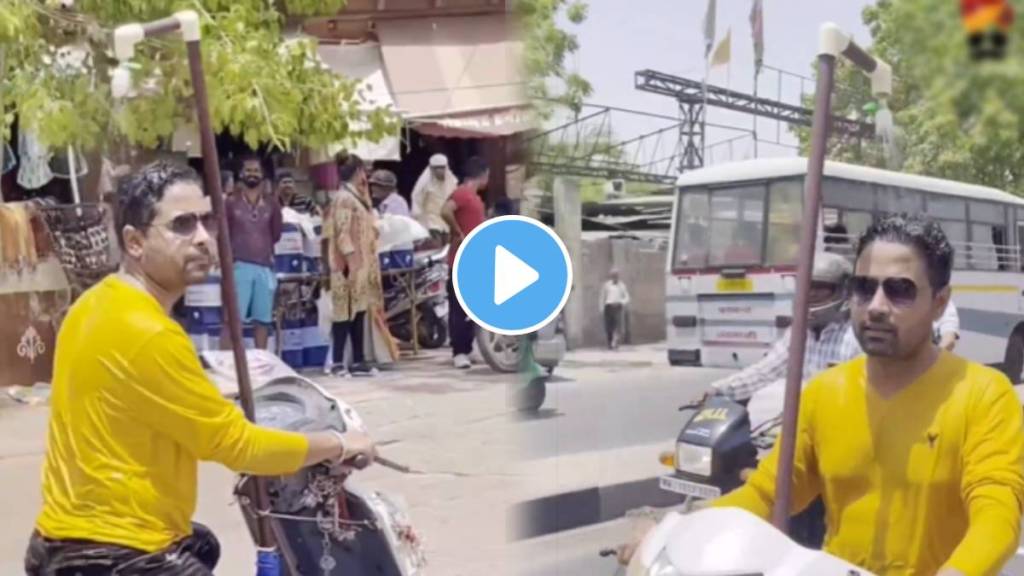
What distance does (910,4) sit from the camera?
181 centimetres

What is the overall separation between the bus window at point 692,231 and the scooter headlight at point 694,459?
0.29 m

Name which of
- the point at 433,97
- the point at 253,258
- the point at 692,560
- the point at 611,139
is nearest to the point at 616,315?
the point at 611,139

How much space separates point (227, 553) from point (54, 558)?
2.40 m

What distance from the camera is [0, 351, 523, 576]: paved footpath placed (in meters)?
4.50

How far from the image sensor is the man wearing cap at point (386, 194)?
5777mm

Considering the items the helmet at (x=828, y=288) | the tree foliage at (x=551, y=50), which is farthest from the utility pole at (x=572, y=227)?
the helmet at (x=828, y=288)

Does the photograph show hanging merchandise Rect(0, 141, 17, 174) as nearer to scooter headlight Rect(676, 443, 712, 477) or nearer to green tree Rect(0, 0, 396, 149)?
green tree Rect(0, 0, 396, 149)

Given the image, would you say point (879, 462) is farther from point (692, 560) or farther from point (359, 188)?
point (359, 188)

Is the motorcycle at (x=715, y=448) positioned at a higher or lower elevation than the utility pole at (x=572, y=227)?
lower

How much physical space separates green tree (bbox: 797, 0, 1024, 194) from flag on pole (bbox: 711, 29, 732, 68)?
7.7 inches

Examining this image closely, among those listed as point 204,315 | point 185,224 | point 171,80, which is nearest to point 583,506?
point 185,224

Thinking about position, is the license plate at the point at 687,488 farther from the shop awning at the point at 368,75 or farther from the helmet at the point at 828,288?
the shop awning at the point at 368,75

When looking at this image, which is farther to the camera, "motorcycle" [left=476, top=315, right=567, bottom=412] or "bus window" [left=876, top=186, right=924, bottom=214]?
"motorcycle" [left=476, top=315, right=567, bottom=412]

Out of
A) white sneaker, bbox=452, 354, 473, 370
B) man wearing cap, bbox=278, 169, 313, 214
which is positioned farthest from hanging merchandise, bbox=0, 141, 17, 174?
white sneaker, bbox=452, 354, 473, 370
